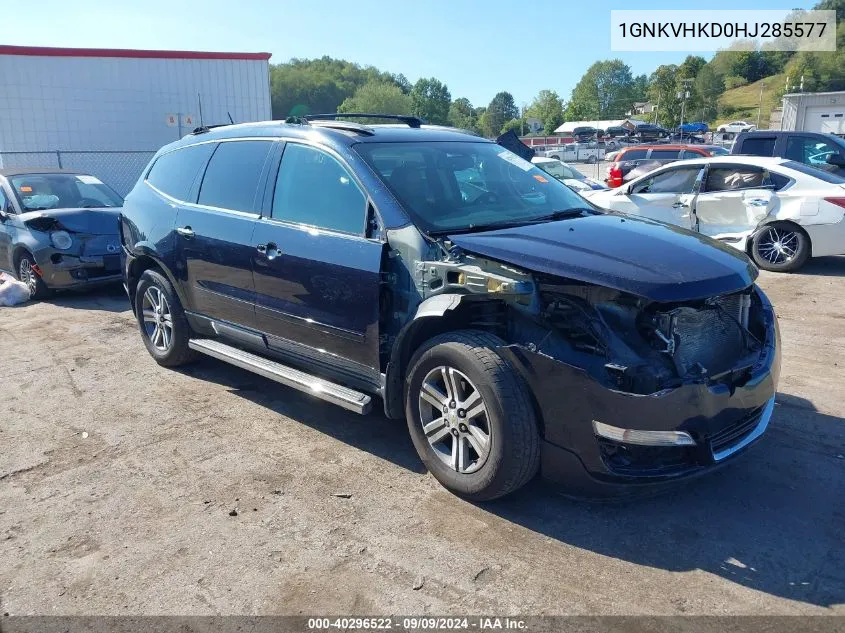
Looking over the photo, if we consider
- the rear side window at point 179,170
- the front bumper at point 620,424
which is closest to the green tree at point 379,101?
the rear side window at point 179,170

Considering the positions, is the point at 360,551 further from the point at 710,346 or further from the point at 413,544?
the point at 710,346

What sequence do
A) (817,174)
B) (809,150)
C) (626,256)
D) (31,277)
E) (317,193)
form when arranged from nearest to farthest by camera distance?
(626,256) → (317,193) → (31,277) → (817,174) → (809,150)

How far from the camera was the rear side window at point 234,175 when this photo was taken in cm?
470

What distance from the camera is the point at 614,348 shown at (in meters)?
3.09

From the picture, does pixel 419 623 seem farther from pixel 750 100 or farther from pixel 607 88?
pixel 607 88

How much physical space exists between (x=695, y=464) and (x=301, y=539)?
75.7 inches

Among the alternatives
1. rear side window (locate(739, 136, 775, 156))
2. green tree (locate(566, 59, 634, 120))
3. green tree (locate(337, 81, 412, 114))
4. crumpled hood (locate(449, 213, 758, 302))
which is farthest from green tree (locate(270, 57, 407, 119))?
crumpled hood (locate(449, 213, 758, 302))

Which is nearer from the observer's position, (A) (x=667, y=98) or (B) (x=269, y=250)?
(B) (x=269, y=250)


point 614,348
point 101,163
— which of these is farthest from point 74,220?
point 101,163

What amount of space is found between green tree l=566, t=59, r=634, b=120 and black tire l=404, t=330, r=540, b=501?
14071 cm

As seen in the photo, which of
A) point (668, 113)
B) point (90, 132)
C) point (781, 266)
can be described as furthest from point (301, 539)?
point (668, 113)

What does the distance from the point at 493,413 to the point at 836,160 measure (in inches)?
454

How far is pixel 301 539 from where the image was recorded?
129 inches

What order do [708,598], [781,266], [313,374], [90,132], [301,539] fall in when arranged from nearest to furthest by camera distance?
[708,598]
[301,539]
[313,374]
[781,266]
[90,132]
